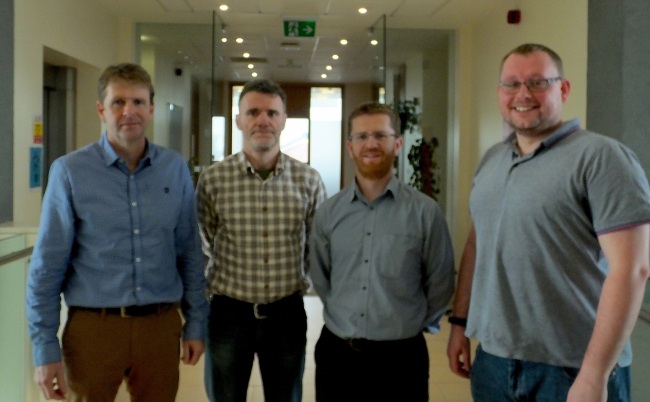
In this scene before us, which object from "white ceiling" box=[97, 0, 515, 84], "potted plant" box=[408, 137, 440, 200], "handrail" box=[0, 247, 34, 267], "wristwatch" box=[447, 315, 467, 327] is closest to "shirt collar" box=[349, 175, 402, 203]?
"wristwatch" box=[447, 315, 467, 327]

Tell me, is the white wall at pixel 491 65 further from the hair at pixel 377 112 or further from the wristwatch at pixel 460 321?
the wristwatch at pixel 460 321

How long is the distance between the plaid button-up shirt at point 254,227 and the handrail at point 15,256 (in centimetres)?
133

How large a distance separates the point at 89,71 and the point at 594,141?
6.35 m

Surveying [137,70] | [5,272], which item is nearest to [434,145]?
[5,272]

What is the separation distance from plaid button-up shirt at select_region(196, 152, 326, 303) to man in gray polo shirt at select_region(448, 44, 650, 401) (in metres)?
0.92

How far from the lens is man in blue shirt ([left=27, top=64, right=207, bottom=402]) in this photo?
7.98 ft

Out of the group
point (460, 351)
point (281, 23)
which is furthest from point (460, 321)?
point (281, 23)

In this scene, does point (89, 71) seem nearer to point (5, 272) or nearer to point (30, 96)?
point (30, 96)

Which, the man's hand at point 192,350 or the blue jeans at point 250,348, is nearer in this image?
the man's hand at point 192,350

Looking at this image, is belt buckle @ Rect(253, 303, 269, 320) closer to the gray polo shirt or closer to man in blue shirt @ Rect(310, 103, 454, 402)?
man in blue shirt @ Rect(310, 103, 454, 402)

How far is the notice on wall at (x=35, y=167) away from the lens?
18.4 ft

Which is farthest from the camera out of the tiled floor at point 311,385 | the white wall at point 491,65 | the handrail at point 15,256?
the white wall at point 491,65

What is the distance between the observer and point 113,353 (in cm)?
247

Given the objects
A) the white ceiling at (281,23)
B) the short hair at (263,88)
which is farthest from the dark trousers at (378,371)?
the white ceiling at (281,23)
